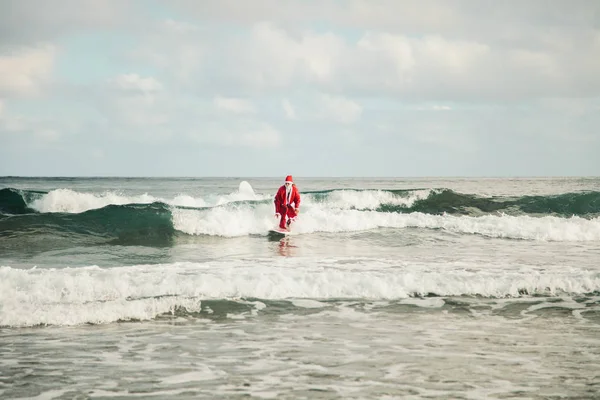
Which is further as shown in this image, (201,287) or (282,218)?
(282,218)

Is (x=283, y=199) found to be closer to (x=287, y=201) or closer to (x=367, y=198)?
(x=287, y=201)

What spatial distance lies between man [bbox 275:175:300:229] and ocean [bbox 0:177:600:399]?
1439 mm

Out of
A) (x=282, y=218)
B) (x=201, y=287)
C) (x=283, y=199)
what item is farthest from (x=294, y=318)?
(x=282, y=218)

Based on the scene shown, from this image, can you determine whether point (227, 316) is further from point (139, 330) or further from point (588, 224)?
point (588, 224)

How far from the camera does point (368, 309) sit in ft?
29.8

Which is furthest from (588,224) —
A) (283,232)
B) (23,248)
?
(23,248)

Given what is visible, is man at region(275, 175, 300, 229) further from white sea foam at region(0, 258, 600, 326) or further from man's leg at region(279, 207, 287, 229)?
white sea foam at region(0, 258, 600, 326)

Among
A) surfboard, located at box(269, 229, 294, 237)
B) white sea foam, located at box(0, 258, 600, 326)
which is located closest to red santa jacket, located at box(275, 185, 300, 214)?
surfboard, located at box(269, 229, 294, 237)

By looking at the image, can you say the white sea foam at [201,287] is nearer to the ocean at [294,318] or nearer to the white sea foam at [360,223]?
the ocean at [294,318]

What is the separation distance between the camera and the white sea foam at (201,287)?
27.5 feet

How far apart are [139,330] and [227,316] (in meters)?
1.41

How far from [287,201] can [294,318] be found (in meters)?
11.6

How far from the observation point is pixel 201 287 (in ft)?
32.4

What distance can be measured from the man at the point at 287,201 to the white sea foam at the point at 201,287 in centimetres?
795
